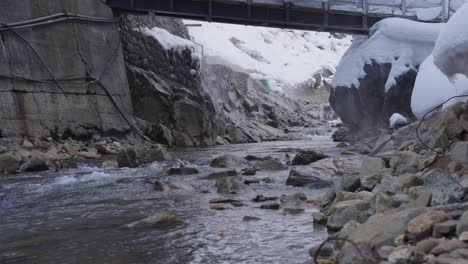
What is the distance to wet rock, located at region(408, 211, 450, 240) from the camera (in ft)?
10.2

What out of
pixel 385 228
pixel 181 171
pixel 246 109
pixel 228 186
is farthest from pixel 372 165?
pixel 246 109

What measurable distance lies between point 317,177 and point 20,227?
436 cm

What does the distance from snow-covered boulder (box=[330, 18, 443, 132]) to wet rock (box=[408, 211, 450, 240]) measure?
42.8 ft

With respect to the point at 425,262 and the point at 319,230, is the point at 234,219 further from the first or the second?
the point at 425,262

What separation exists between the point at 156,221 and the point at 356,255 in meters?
2.43

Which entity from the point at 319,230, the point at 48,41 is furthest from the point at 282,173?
the point at 48,41

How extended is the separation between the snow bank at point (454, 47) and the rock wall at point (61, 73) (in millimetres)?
12087

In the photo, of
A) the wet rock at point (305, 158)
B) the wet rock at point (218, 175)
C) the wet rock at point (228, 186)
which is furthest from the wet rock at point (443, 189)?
the wet rock at point (305, 158)

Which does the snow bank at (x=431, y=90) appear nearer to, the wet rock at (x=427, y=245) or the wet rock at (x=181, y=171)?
the wet rock at (x=181, y=171)

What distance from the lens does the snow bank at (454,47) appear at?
17.5 ft

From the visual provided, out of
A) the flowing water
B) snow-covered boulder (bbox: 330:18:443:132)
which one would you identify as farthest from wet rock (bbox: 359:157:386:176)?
snow-covered boulder (bbox: 330:18:443:132)

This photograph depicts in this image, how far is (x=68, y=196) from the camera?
7.13 meters

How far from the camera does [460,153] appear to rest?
17.3 feet

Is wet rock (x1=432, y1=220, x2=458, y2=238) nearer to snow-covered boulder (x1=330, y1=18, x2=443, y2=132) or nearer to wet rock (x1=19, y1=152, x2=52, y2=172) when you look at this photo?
wet rock (x1=19, y1=152, x2=52, y2=172)
